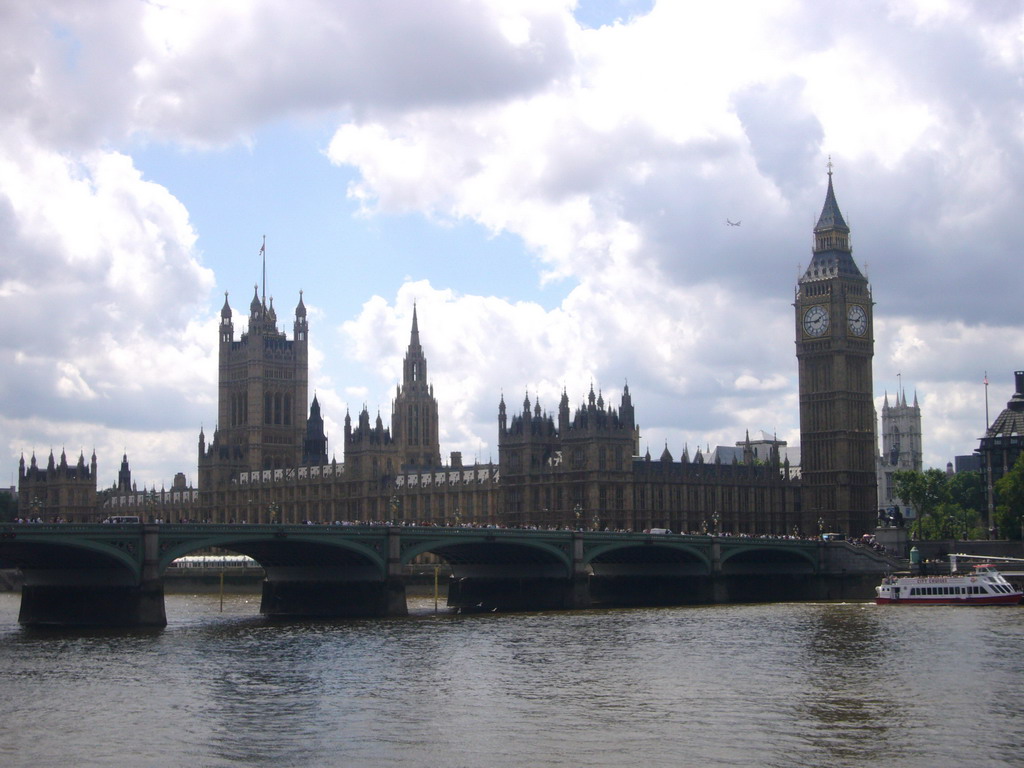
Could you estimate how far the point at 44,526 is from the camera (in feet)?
286

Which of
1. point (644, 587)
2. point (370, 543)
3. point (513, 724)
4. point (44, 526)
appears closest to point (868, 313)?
point (644, 587)

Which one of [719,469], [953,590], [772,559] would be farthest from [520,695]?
[719,469]

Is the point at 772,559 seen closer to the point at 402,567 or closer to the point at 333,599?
the point at 402,567

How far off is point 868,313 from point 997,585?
76.3 m

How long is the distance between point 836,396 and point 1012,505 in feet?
134

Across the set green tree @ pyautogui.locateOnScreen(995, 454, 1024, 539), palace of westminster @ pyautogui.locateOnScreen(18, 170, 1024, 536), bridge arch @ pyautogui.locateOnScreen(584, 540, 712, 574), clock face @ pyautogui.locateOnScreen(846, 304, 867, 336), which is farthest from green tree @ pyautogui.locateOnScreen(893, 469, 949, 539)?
bridge arch @ pyautogui.locateOnScreen(584, 540, 712, 574)

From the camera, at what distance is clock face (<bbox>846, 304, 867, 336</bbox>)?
185 metres

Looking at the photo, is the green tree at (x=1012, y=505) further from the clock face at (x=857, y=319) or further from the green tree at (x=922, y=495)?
the clock face at (x=857, y=319)

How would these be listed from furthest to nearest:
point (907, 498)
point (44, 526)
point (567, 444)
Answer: point (907, 498), point (567, 444), point (44, 526)

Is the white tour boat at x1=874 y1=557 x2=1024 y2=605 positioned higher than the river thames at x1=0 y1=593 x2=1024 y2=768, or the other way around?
the white tour boat at x1=874 y1=557 x2=1024 y2=605

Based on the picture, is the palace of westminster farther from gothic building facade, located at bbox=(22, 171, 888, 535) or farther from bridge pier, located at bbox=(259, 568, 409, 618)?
bridge pier, located at bbox=(259, 568, 409, 618)

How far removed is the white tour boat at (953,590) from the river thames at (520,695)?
17896mm

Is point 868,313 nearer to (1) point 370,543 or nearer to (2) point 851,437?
(2) point 851,437

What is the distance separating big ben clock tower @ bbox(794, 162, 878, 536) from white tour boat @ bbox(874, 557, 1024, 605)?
6219 centimetres
